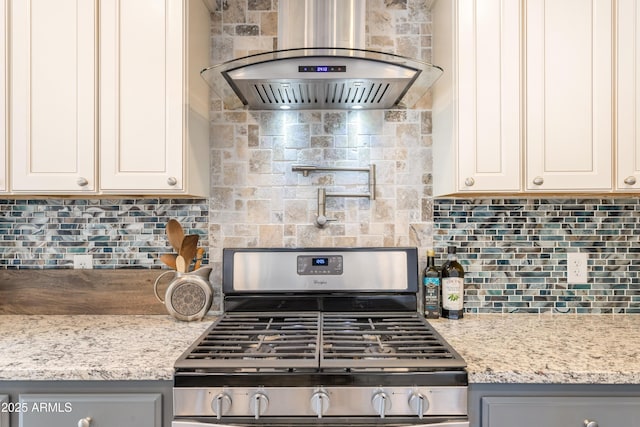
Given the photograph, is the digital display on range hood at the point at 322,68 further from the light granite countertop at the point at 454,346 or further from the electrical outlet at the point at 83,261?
the electrical outlet at the point at 83,261

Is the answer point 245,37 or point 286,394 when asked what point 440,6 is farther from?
point 286,394

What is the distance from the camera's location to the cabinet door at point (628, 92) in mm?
1510

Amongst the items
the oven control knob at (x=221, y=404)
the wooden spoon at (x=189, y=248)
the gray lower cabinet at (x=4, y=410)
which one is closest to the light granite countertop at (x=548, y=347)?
the oven control knob at (x=221, y=404)

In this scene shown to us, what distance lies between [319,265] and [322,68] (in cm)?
82

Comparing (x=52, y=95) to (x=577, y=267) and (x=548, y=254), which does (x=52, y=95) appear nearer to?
(x=548, y=254)

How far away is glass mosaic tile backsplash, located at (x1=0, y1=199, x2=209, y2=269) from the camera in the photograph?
6.05 feet

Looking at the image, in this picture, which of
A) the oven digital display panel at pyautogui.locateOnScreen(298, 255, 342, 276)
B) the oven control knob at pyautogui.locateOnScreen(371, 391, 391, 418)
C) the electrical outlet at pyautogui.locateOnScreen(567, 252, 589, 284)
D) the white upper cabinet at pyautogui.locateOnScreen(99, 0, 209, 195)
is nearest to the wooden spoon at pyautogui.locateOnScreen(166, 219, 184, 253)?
the white upper cabinet at pyautogui.locateOnScreen(99, 0, 209, 195)

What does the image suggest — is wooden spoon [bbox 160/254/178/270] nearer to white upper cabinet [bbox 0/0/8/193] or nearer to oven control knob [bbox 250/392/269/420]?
white upper cabinet [bbox 0/0/8/193]

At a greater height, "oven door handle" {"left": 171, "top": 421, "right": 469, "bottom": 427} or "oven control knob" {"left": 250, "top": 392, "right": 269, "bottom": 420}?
"oven control knob" {"left": 250, "top": 392, "right": 269, "bottom": 420}

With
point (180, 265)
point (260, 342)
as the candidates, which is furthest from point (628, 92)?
point (180, 265)

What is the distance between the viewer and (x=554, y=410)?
3.80 feet

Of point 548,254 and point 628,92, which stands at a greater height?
point 628,92

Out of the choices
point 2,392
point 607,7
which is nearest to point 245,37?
point 607,7

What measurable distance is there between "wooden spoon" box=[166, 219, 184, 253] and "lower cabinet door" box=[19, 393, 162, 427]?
0.68 meters
